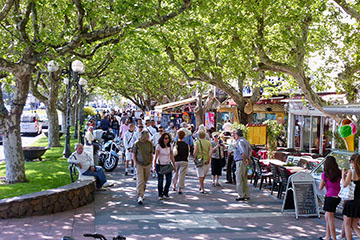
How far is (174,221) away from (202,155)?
3341 millimetres

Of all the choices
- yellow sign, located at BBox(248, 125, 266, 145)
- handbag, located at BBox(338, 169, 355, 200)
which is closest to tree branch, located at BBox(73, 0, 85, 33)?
handbag, located at BBox(338, 169, 355, 200)

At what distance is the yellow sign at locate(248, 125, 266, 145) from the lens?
1631cm

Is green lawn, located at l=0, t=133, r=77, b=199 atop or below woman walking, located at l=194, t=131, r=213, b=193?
below

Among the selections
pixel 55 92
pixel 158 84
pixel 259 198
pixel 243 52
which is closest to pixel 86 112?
pixel 158 84

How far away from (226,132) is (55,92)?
865 cm

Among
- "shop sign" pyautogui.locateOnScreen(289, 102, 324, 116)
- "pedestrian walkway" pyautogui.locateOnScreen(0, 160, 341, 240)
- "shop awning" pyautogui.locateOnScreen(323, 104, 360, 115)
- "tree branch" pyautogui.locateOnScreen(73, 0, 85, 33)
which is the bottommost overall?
"pedestrian walkway" pyautogui.locateOnScreen(0, 160, 341, 240)

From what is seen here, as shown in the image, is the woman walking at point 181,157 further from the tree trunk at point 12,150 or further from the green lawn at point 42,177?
the tree trunk at point 12,150

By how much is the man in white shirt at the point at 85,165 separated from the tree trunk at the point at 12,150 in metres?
1.35

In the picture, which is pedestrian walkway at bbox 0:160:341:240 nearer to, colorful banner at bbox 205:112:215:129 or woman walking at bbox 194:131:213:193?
woman walking at bbox 194:131:213:193

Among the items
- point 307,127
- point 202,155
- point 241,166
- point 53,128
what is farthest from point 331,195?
point 53,128

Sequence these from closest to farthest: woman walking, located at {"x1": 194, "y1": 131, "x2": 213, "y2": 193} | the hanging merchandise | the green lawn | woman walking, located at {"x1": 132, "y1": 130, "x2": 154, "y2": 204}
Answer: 1. the green lawn
2. woman walking, located at {"x1": 132, "y1": 130, "x2": 154, "y2": 204}
3. the hanging merchandise
4. woman walking, located at {"x1": 194, "y1": 131, "x2": 213, "y2": 193}

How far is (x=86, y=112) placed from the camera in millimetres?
48969

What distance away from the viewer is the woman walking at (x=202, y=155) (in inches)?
454

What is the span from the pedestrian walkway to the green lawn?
1.14m
